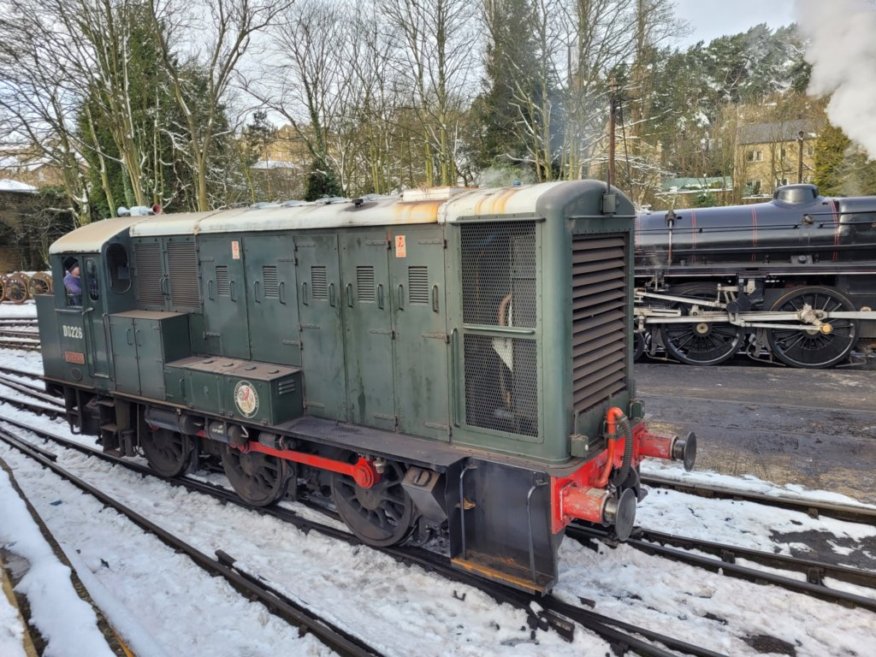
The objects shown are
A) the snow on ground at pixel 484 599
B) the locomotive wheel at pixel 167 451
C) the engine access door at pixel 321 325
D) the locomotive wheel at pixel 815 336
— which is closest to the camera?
the snow on ground at pixel 484 599

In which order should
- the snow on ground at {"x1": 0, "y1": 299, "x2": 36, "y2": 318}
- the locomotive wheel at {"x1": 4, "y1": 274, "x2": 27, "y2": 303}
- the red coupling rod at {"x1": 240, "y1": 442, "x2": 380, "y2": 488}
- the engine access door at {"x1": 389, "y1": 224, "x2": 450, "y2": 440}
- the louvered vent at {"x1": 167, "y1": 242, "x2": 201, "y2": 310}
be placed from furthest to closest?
the locomotive wheel at {"x1": 4, "y1": 274, "x2": 27, "y2": 303} → the snow on ground at {"x1": 0, "y1": 299, "x2": 36, "y2": 318} → the louvered vent at {"x1": 167, "y1": 242, "x2": 201, "y2": 310} → the red coupling rod at {"x1": 240, "y1": 442, "x2": 380, "y2": 488} → the engine access door at {"x1": 389, "y1": 224, "x2": 450, "y2": 440}

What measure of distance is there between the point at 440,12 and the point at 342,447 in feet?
68.3

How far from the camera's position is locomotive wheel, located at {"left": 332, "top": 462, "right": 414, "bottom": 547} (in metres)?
5.28

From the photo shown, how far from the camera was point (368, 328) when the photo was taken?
18.0 ft

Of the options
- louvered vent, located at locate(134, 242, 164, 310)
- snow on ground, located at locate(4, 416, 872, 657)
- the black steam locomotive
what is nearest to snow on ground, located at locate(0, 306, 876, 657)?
snow on ground, located at locate(4, 416, 872, 657)

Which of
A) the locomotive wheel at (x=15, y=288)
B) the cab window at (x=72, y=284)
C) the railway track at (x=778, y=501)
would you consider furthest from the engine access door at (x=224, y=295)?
the locomotive wheel at (x=15, y=288)

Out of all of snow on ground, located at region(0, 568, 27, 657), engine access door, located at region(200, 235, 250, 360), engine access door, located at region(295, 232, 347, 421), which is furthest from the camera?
engine access door, located at region(200, 235, 250, 360)

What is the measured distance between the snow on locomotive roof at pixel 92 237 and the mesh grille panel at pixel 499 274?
505 centimetres

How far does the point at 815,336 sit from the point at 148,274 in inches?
479

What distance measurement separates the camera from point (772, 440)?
8078 mm

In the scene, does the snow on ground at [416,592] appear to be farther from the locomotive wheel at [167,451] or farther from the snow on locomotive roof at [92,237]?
the snow on locomotive roof at [92,237]

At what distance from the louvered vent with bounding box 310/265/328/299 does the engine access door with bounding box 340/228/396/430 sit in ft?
0.89

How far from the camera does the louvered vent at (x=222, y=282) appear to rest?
6730 mm

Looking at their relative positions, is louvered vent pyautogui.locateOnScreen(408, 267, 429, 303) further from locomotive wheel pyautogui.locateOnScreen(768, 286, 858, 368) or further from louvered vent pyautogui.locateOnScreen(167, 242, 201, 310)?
locomotive wheel pyautogui.locateOnScreen(768, 286, 858, 368)
